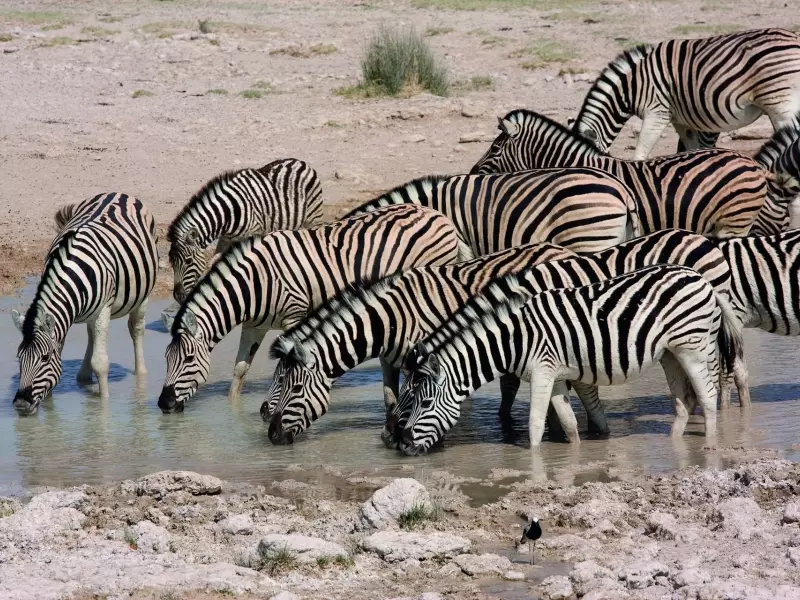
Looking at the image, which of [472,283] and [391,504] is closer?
[391,504]

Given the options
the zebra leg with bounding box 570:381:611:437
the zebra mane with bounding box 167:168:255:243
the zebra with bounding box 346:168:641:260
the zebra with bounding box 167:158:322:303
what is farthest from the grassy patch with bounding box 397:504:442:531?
the zebra mane with bounding box 167:168:255:243

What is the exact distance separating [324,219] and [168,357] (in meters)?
5.20

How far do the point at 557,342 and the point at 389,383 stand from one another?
136 centimetres

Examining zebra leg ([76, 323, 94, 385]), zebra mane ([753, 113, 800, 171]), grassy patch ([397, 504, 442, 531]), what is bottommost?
zebra leg ([76, 323, 94, 385])

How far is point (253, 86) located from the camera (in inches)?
752

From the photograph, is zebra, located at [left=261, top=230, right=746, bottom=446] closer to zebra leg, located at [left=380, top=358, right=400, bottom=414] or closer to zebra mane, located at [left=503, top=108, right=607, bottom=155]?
zebra leg, located at [left=380, top=358, right=400, bottom=414]

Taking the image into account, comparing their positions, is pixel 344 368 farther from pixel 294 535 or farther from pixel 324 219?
pixel 324 219

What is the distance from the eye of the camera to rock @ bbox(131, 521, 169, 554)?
6137mm

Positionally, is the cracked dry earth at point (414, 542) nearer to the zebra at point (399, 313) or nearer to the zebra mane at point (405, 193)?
the zebra at point (399, 313)

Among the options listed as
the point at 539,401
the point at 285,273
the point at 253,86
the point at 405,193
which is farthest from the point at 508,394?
the point at 253,86

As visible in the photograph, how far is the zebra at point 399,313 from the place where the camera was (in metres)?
8.30

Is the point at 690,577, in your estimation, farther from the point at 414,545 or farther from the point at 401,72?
the point at 401,72

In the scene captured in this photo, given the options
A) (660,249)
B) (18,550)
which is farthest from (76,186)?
(18,550)

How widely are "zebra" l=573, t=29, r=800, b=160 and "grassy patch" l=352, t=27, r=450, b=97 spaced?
17.6ft
